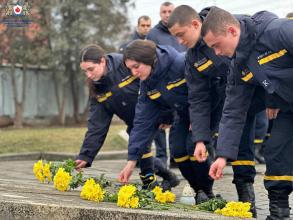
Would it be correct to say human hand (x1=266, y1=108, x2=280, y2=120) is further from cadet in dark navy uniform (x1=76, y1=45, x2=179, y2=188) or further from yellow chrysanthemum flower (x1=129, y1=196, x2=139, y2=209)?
cadet in dark navy uniform (x1=76, y1=45, x2=179, y2=188)

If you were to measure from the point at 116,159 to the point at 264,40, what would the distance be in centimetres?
618

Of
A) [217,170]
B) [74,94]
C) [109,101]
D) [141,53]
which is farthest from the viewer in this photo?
[74,94]

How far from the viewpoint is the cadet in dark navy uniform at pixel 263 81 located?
12.9 feet

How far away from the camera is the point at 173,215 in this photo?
3.62 metres

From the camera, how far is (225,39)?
158 inches

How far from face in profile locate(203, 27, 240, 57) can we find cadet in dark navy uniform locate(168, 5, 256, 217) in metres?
0.59

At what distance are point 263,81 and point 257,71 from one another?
0.28 feet

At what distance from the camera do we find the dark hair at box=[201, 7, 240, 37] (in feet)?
13.1

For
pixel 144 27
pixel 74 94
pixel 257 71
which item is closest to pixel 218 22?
pixel 257 71

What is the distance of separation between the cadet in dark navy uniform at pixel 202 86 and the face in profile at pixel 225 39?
0.59 meters

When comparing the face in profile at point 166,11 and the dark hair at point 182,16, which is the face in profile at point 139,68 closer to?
the dark hair at point 182,16

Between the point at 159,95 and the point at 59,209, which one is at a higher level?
the point at 159,95

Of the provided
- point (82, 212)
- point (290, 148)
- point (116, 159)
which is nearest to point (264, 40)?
point (290, 148)

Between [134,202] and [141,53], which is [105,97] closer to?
[141,53]
